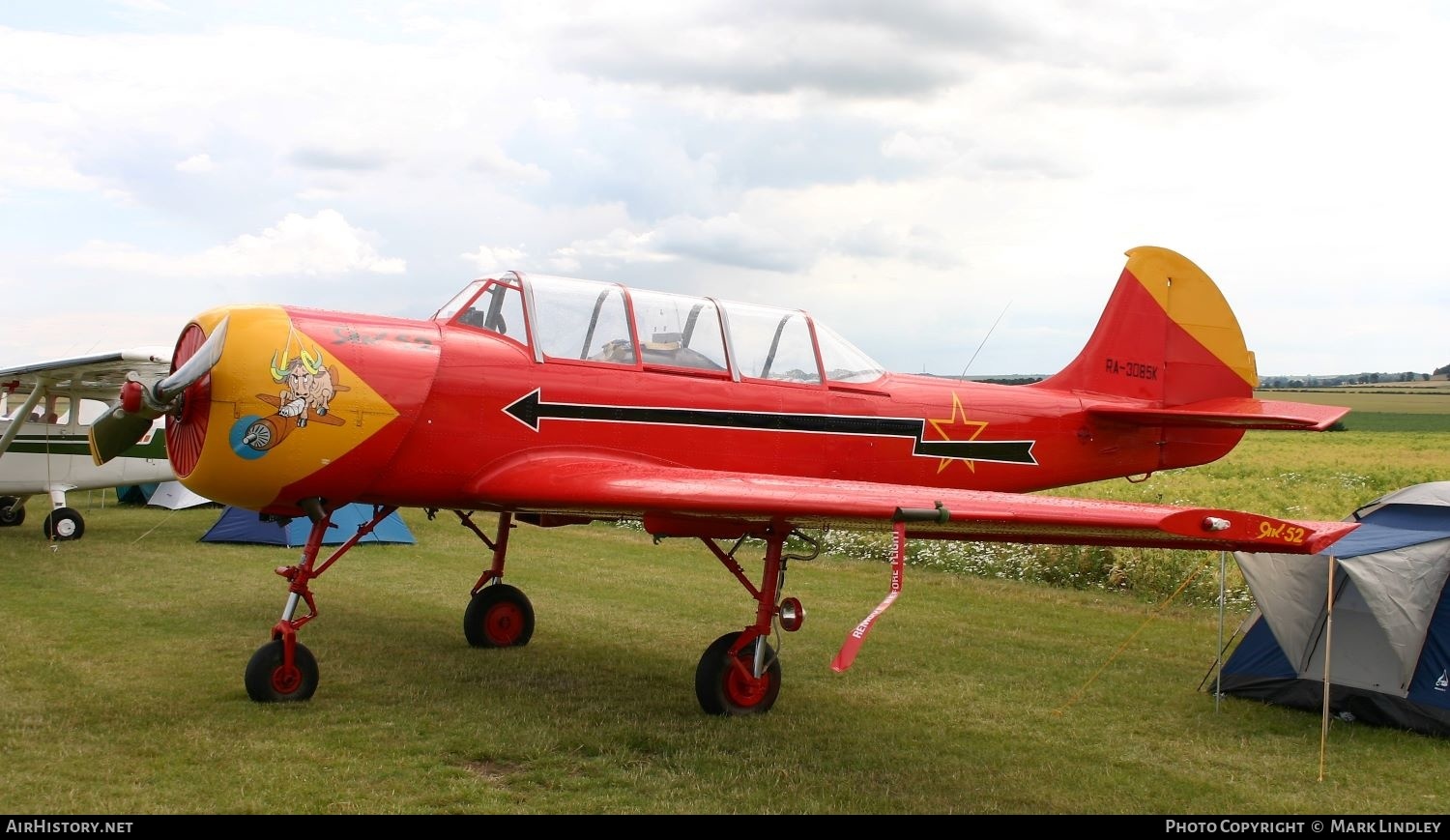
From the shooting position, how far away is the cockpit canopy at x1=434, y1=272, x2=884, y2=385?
707 cm

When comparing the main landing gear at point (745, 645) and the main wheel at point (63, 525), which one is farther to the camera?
the main wheel at point (63, 525)

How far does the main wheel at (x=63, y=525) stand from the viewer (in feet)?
51.3

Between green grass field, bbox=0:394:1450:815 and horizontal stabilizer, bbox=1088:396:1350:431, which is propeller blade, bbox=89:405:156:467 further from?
horizontal stabilizer, bbox=1088:396:1350:431

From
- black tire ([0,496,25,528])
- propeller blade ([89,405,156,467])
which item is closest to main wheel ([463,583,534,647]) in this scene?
propeller blade ([89,405,156,467])


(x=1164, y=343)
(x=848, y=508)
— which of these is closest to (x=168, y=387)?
(x=848, y=508)

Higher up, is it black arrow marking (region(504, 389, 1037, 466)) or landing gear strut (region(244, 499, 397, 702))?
black arrow marking (region(504, 389, 1037, 466))

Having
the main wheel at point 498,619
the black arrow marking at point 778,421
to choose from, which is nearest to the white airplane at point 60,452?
the main wheel at point 498,619

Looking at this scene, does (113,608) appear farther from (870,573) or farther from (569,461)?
(870,573)

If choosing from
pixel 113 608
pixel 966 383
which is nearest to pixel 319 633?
pixel 113 608

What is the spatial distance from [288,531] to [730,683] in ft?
35.5

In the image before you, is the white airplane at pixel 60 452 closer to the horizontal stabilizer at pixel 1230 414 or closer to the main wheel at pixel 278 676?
the main wheel at pixel 278 676

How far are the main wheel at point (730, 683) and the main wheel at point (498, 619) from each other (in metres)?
2.60

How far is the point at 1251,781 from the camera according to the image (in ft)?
19.5

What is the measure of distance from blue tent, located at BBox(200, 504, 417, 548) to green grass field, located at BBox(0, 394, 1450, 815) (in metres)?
2.45
